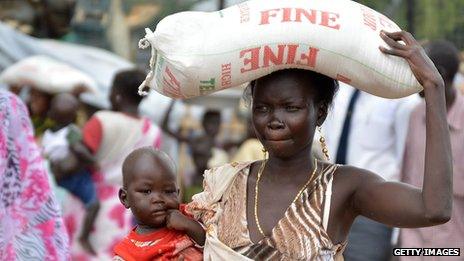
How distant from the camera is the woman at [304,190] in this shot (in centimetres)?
345

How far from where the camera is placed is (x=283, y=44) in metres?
3.55

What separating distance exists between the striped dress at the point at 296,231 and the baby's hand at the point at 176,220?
109mm

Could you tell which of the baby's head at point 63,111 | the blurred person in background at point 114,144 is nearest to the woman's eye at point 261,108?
the blurred person in background at point 114,144

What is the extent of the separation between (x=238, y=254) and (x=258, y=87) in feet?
1.72

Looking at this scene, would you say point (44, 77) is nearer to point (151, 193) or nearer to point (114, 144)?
point (114, 144)

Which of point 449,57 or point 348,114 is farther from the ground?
point 449,57

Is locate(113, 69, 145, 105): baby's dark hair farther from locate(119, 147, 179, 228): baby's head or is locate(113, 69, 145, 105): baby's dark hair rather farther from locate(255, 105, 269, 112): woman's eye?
locate(255, 105, 269, 112): woman's eye

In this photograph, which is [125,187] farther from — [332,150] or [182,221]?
[332,150]

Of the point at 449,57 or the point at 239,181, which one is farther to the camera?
the point at 449,57

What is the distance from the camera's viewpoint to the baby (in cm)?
372

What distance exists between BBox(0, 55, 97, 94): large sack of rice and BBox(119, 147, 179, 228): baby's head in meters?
5.37

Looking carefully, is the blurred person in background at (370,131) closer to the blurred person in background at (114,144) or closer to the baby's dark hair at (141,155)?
the blurred person in background at (114,144)

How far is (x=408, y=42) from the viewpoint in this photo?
3.50 meters

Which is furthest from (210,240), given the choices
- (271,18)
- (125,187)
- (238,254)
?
(271,18)
